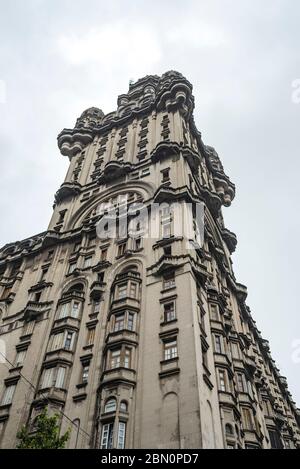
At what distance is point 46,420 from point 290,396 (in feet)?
170

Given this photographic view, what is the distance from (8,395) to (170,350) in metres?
11.8

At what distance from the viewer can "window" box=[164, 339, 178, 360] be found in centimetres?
2694

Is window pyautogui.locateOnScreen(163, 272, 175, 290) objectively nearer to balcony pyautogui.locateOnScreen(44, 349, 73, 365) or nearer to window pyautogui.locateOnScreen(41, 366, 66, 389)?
balcony pyautogui.locateOnScreen(44, 349, 73, 365)

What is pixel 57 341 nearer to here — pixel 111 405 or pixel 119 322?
pixel 119 322

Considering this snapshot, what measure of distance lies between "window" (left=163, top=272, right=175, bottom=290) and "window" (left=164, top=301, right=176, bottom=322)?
176 cm

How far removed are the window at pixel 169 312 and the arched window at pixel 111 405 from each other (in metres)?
6.39

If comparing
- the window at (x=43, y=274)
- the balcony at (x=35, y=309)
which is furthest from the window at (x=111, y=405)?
the window at (x=43, y=274)

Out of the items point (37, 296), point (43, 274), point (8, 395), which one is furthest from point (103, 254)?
point (8, 395)

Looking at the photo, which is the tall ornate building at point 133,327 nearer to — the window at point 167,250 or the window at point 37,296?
the window at point 37,296

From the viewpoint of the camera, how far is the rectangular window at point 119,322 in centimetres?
3033

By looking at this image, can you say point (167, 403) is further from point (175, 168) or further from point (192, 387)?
point (175, 168)

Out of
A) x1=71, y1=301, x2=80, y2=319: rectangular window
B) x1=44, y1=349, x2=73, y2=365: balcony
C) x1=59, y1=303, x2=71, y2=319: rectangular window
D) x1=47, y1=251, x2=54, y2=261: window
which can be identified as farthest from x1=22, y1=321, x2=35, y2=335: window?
x1=47, y1=251, x2=54, y2=261: window

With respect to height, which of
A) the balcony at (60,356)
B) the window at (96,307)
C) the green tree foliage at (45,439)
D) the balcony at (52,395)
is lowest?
the green tree foliage at (45,439)

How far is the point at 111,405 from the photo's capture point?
2558cm
